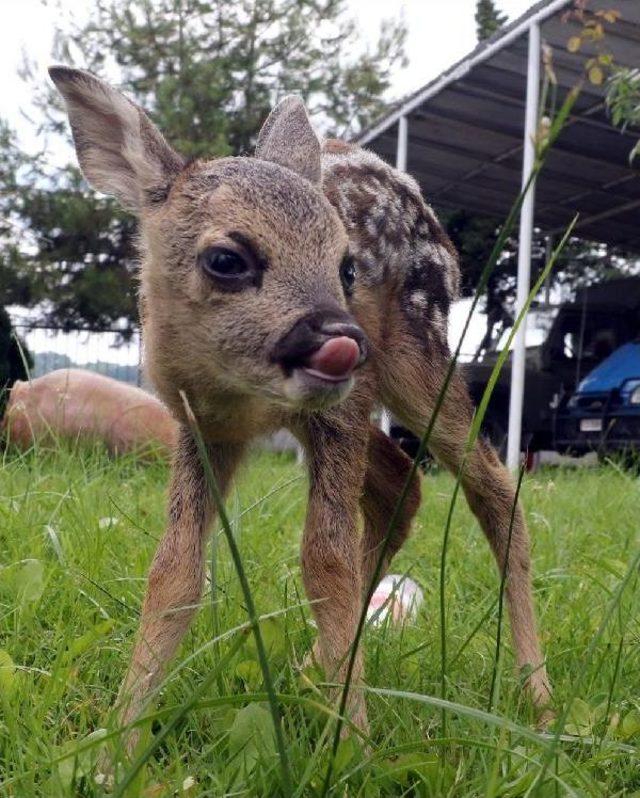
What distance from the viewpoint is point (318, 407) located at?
1.78 metres

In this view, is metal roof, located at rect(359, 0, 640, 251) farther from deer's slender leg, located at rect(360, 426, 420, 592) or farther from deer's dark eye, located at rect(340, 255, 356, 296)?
deer's dark eye, located at rect(340, 255, 356, 296)

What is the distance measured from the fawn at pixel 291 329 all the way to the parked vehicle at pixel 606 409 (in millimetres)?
7333

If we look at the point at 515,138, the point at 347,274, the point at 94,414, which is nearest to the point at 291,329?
the point at 347,274

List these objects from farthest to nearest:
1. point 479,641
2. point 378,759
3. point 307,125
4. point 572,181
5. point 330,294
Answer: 1. point 572,181
2. point 479,641
3. point 307,125
4. point 330,294
5. point 378,759

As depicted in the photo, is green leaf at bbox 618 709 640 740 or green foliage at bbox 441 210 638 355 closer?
green leaf at bbox 618 709 640 740

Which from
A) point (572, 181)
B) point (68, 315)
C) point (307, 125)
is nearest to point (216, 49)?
point (68, 315)

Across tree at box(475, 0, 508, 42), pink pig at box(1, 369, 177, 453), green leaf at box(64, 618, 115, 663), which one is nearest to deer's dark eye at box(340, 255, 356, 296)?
green leaf at box(64, 618, 115, 663)

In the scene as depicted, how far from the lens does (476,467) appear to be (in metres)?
2.79

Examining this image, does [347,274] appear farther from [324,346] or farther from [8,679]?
[8,679]

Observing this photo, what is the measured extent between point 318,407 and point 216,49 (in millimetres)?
14550

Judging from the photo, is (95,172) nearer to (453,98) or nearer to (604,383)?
(453,98)

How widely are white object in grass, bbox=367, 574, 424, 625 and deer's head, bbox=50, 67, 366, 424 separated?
842 mm

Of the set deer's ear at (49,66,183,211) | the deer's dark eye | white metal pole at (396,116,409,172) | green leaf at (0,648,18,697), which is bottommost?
green leaf at (0,648,18,697)

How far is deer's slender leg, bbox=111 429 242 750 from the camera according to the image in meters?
2.06
